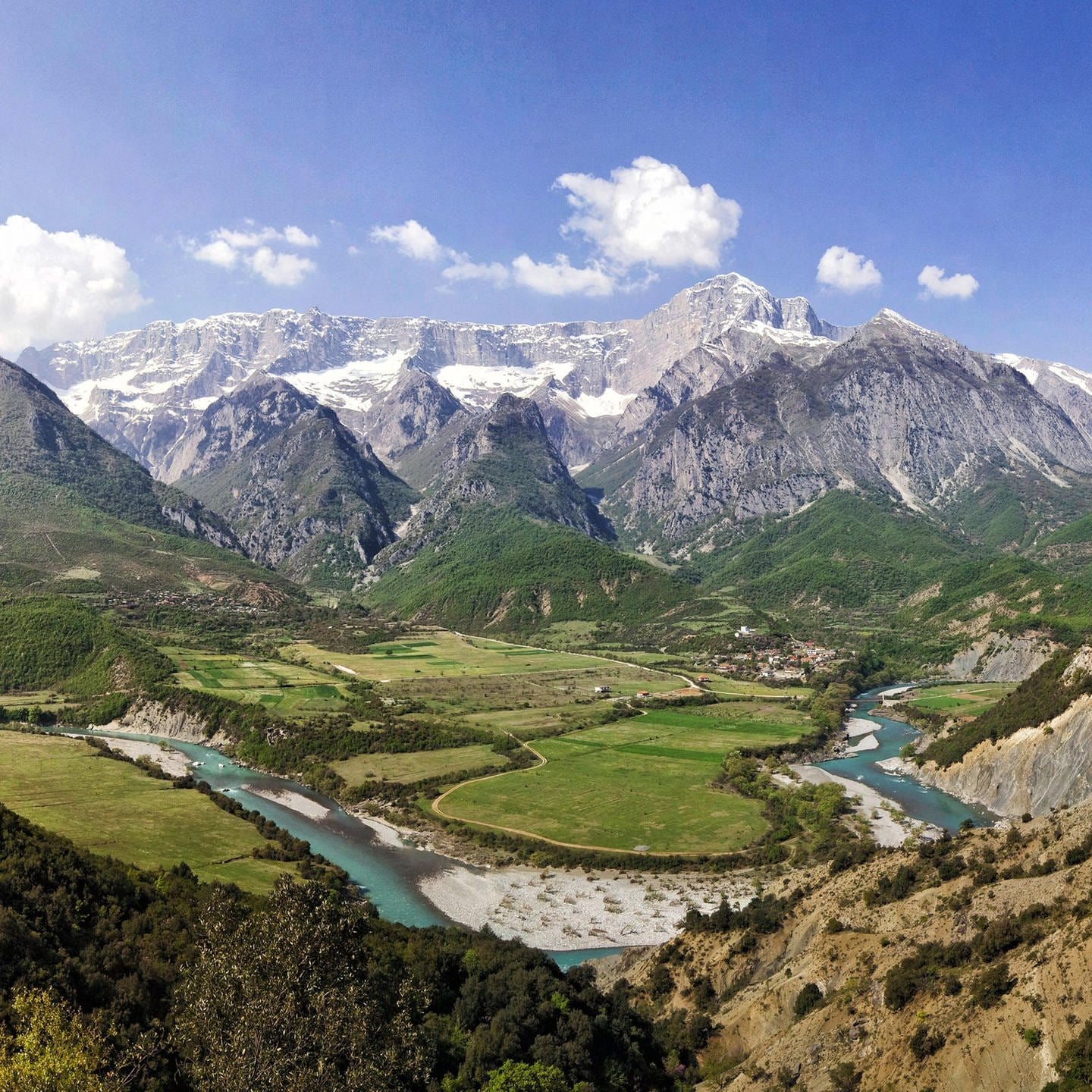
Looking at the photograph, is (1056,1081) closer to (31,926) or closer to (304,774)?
(31,926)

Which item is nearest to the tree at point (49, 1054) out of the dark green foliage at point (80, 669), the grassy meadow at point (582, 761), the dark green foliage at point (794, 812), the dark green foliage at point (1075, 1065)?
the dark green foliage at point (1075, 1065)

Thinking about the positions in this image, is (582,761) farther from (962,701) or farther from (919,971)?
(919,971)

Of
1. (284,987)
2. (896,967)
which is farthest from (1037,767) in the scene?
(284,987)

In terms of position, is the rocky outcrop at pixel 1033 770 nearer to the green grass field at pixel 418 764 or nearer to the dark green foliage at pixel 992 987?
the dark green foliage at pixel 992 987

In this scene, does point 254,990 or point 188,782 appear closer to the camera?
point 254,990


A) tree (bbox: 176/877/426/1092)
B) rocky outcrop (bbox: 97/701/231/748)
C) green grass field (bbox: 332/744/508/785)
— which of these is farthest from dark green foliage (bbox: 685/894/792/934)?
rocky outcrop (bbox: 97/701/231/748)

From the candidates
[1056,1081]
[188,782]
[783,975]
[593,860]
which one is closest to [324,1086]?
[1056,1081]

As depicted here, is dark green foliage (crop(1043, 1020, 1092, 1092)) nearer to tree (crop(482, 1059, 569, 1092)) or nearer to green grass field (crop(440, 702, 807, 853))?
tree (crop(482, 1059, 569, 1092))
